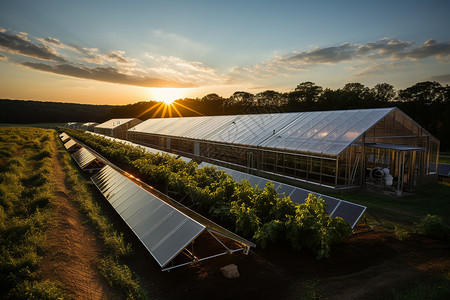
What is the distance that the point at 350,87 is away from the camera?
61406 mm

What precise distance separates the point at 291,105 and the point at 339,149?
166 feet

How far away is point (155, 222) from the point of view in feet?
22.2

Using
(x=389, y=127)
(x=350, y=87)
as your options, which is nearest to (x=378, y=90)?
(x=350, y=87)

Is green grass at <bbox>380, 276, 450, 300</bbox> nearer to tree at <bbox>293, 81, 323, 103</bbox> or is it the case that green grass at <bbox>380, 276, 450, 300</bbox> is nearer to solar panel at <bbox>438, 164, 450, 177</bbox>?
solar panel at <bbox>438, 164, 450, 177</bbox>

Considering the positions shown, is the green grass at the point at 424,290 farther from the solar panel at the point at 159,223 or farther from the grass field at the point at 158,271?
the solar panel at the point at 159,223

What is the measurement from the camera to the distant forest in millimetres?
45750

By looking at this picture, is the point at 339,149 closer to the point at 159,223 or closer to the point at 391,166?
the point at 391,166

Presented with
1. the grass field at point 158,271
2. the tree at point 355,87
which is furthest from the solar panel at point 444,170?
the tree at point 355,87

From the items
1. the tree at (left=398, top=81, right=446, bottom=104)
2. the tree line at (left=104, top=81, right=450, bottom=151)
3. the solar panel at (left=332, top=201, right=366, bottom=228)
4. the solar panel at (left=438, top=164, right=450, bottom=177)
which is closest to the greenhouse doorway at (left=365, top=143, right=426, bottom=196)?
the solar panel at (left=438, top=164, right=450, bottom=177)

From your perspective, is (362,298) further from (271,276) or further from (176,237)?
(176,237)

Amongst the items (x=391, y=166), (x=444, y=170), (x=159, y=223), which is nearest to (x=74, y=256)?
(x=159, y=223)

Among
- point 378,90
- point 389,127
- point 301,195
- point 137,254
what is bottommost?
point 137,254

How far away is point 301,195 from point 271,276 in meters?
4.45

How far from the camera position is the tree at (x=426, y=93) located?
4788 centimetres
